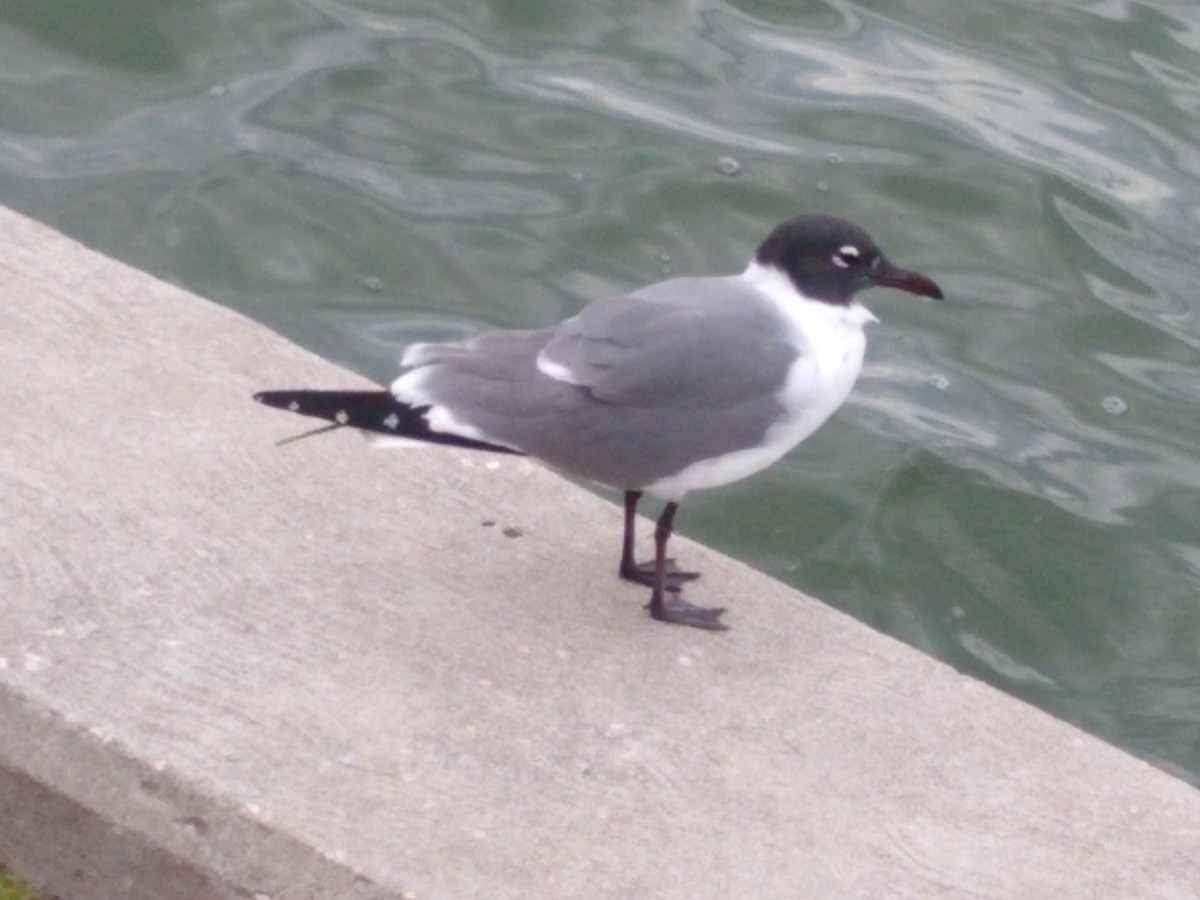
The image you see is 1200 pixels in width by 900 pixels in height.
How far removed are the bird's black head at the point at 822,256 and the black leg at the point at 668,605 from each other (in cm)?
46

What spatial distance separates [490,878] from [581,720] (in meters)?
0.45

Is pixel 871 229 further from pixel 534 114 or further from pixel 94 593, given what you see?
pixel 94 593

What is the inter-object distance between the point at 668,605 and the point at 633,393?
0.46m

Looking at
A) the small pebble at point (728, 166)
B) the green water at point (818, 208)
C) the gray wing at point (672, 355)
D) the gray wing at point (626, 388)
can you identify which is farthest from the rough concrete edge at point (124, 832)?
the small pebble at point (728, 166)

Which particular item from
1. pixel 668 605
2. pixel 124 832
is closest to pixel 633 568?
pixel 668 605

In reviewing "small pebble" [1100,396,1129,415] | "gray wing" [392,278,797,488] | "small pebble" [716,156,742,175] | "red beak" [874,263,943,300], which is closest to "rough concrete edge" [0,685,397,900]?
"gray wing" [392,278,797,488]

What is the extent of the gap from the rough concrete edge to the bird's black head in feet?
4.36

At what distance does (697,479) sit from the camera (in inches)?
143

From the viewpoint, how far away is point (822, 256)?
371 centimetres

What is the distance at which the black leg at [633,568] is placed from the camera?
3838 millimetres

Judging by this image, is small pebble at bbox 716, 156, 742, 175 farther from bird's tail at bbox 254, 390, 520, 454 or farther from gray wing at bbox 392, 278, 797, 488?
bird's tail at bbox 254, 390, 520, 454

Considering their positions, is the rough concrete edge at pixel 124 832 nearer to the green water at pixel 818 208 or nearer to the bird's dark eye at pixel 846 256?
the bird's dark eye at pixel 846 256

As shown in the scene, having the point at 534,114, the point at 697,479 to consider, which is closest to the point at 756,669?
the point at 697,479

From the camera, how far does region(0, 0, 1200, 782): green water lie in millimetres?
5496
